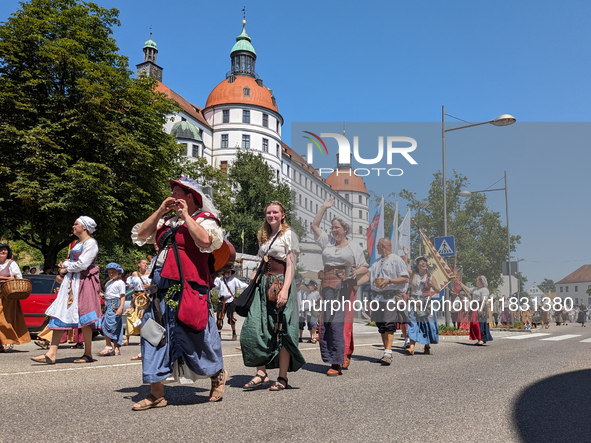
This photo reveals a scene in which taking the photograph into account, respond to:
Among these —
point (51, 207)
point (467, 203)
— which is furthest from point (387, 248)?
point (467, 203)

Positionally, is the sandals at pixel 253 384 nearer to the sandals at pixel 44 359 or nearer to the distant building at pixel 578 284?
the sandals at pixel 44 359

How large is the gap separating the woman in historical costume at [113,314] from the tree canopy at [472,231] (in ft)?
150

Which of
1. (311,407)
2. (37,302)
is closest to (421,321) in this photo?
(311,407)

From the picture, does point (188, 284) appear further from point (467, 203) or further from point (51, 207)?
point (467, 203)

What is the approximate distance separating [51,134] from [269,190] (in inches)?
1172

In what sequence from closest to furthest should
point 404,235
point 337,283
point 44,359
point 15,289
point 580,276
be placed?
1. point 337,283
2. point 44,359
3. point 15,289
4. point 404,235
5. point 580,276

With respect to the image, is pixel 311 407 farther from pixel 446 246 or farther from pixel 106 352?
pixel 446 246

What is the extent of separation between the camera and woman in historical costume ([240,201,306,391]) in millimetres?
5309

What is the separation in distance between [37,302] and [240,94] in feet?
215

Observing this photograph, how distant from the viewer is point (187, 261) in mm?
4359

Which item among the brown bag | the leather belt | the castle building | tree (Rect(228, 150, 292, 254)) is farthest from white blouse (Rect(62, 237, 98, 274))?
the castle building

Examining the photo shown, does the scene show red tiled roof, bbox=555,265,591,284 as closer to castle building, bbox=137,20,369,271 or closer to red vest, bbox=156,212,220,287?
castle building, bbox=137,20,369,271

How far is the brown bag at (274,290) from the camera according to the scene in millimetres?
5309

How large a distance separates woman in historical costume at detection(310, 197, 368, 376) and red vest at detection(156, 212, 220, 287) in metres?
2.69
